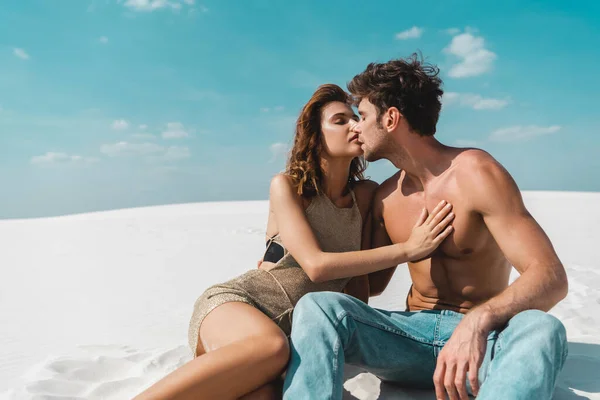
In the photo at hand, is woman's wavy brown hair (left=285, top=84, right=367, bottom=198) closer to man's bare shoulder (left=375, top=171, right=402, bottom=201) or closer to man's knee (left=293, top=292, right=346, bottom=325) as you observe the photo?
man's bare shoulder (left=375, top=171, right=402, bottom=201)

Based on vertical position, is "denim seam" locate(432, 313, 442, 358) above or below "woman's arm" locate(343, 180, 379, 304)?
below

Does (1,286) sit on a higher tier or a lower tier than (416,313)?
lower

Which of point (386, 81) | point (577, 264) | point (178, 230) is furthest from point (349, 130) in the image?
point (178, 230)

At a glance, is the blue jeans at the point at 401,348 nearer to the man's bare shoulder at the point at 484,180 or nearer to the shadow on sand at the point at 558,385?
the shadow on sand at the point at 558,385

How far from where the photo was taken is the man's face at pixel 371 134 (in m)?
3.58

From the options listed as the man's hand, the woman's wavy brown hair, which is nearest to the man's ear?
the woman's wavy brown hair

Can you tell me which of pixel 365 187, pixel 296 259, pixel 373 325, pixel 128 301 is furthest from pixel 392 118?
pixel 128 301

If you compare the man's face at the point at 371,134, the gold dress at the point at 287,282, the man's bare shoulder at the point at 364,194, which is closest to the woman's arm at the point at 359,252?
the gold dress at the point at 287,282

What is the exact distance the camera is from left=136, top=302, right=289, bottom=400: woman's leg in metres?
2.56

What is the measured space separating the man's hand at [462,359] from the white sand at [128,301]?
2.23 ft

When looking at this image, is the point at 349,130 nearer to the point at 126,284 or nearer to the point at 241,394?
the point at 241,394

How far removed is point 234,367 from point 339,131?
1.85 m

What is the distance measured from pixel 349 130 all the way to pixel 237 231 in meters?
11.2

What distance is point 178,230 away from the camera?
15.5 metres
